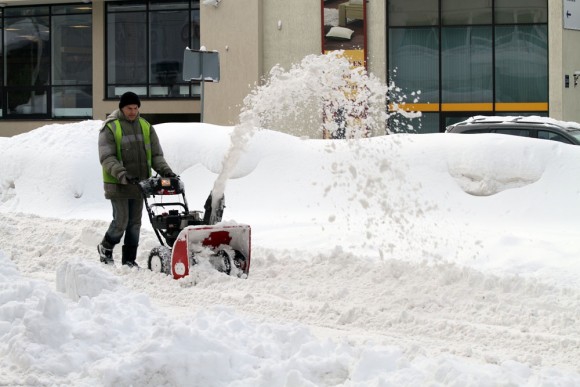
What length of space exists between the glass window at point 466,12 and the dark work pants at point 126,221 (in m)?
18.1

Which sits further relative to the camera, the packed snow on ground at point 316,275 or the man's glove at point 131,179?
the man's glove at point 131,179

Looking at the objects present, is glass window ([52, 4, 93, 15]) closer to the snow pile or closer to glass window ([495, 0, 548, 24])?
glass window ([495, 0, 548, 24])

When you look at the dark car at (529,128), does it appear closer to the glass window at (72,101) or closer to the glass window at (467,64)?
the glass window at (467,64)

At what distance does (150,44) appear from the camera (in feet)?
99.9

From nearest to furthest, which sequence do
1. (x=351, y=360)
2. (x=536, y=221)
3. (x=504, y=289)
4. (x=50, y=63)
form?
1. (x=351, y=360)
2. (x=504, y=289)
3. (x=536, y=221)
4. (x=50, y=63)

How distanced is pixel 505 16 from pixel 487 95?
2.13 m

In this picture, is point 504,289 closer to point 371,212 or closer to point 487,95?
point 371,212

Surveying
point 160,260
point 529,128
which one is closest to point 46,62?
point 529,128

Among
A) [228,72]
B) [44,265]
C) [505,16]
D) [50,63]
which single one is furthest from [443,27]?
[44,265]

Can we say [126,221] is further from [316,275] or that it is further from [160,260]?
[316,275]

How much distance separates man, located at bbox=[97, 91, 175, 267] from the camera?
8867 mm

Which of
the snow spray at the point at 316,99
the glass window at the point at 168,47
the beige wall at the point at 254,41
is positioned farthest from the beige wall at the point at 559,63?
the snow spray at the point at 316,99

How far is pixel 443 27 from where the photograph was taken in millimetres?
25641

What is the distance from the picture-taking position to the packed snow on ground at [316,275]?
5074 mm
